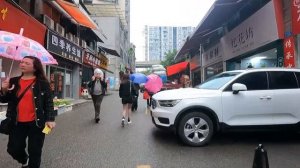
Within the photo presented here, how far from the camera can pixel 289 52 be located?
11.6 m

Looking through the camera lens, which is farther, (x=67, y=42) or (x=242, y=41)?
(x=67, y=42)

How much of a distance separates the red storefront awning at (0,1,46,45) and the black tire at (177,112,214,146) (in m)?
6.70

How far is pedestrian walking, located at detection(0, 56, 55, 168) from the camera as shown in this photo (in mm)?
4562

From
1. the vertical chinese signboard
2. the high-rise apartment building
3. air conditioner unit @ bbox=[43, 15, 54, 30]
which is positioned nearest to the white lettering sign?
the vertical chinese signboard

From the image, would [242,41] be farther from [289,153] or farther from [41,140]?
[41,140]

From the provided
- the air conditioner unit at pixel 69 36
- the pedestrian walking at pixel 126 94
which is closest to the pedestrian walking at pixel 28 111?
the pedestrian walking at pixel 126 94

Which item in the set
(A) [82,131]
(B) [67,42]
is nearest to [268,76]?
(A) [82,131]

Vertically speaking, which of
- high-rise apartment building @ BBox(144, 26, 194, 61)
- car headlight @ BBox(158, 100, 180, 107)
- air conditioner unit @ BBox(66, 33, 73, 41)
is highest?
high-rise apartment building @ BBox(144, 26, 194, 61)

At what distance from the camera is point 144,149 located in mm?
7254

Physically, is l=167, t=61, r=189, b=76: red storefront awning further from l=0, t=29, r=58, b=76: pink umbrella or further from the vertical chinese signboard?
l=0, t=29, r=58, b=76: pink umbrella

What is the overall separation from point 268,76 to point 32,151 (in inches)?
218

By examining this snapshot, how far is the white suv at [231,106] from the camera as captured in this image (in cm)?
753

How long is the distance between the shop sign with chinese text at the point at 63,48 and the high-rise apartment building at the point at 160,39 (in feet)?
→ 269

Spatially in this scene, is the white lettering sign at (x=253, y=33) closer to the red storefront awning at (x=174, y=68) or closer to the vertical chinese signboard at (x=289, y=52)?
the vertical chinese signboard at (x=289, y=52)
